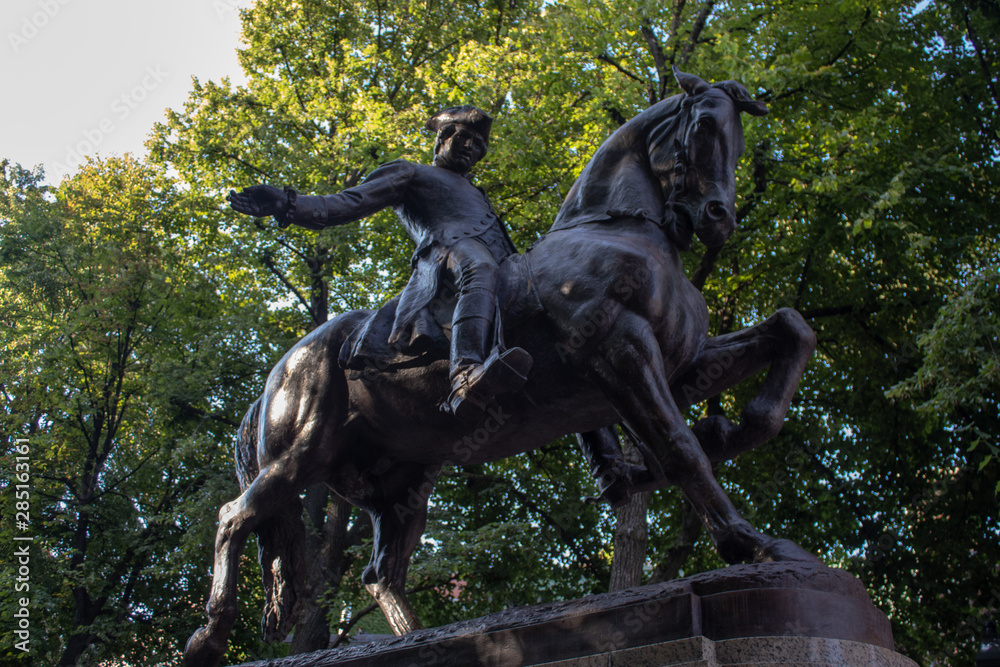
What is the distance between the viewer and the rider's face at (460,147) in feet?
17.4

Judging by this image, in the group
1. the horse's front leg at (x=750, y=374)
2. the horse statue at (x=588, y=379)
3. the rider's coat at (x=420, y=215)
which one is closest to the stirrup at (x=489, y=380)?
the horse statue at (x=588, y=379)

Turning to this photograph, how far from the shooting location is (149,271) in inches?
647

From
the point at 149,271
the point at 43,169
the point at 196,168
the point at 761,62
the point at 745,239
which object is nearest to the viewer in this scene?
the point at 761,62

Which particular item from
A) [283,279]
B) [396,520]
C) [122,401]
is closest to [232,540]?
[396,520]

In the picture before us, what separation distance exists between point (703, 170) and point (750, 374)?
107cm

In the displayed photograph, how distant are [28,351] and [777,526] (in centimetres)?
1418

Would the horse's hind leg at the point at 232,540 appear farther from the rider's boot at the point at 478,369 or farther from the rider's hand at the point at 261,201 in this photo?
the rider's hand at the point at 261,201

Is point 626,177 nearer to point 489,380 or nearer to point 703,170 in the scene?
point 703,170

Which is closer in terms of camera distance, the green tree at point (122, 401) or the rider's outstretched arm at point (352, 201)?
the rider's outstretched arm at point (352, 201)

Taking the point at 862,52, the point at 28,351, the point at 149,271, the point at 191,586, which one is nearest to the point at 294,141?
the point at 149,271

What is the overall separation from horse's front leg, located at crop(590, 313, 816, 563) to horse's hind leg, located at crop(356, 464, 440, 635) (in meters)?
1.76

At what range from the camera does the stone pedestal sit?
299 cm

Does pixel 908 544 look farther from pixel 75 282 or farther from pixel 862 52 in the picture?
pixel 75 282

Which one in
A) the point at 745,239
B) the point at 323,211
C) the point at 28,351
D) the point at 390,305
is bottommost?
the point at 390,305
